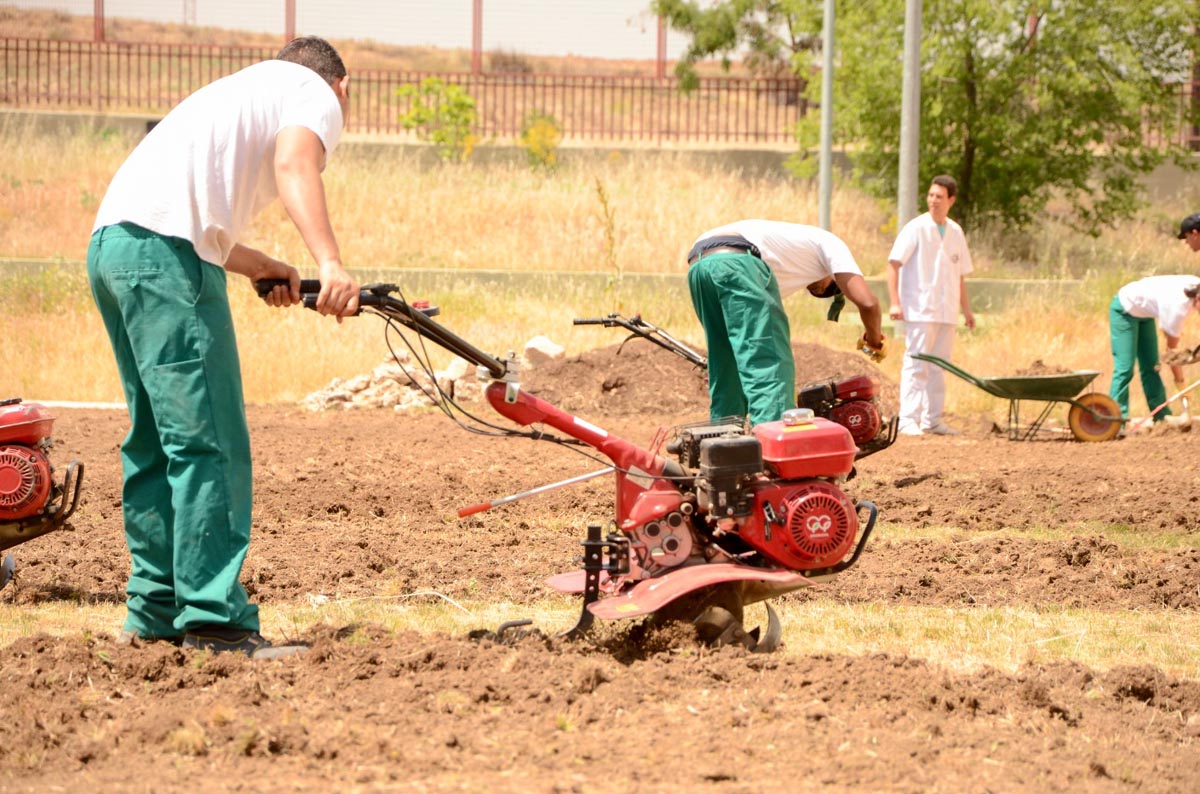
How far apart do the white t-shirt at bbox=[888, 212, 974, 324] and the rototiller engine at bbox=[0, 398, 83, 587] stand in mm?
7272

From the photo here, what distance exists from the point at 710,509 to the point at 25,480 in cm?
276

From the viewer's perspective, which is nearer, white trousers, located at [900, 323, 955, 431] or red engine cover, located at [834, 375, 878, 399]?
red engine cover, located at [834, 375, 878, 399]

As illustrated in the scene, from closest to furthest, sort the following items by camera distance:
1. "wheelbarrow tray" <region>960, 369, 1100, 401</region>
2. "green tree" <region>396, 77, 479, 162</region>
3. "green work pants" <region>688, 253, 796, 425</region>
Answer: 1. "green work pants" <region>688, 253, 796, 425</region>
2. "wheelbarrow tray" <region>960, 369, 1100, 401</region>
3. "green tree" <region>396, 77, 479, 162</region>

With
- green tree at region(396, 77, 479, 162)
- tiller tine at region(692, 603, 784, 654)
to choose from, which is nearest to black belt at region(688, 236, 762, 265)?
tiller tine at region(692, 603, 784, 654)

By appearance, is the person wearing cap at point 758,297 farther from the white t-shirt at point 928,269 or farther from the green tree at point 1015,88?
the green tree at point 1015,88

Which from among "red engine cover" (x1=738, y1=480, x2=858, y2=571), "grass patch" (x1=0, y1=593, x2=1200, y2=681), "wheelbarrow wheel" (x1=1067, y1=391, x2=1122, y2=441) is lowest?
"grass patch" (x1=0, y1=593, x2=1200, y2=681)

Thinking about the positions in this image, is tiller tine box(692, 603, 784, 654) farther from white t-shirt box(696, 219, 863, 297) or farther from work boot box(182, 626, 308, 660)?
white t-shirt box(696, 219, 863, 297)

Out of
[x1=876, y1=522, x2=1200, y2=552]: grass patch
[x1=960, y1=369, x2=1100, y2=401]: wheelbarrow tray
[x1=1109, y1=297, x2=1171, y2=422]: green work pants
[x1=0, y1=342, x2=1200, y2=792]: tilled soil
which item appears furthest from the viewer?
[x1=1109, y1=297, x2=1171, y2=422]: green work pants

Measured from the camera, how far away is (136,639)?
14.8 ft

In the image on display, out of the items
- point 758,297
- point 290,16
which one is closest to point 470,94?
point 290,16

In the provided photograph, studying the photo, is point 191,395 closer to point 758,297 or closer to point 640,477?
point 640,477

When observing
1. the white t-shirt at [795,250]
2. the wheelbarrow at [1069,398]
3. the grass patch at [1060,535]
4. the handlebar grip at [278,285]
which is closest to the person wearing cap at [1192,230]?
the wheelbarrow at [1069,398]

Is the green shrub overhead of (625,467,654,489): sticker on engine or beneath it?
overhead

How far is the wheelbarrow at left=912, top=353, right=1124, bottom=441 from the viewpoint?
10.5m
